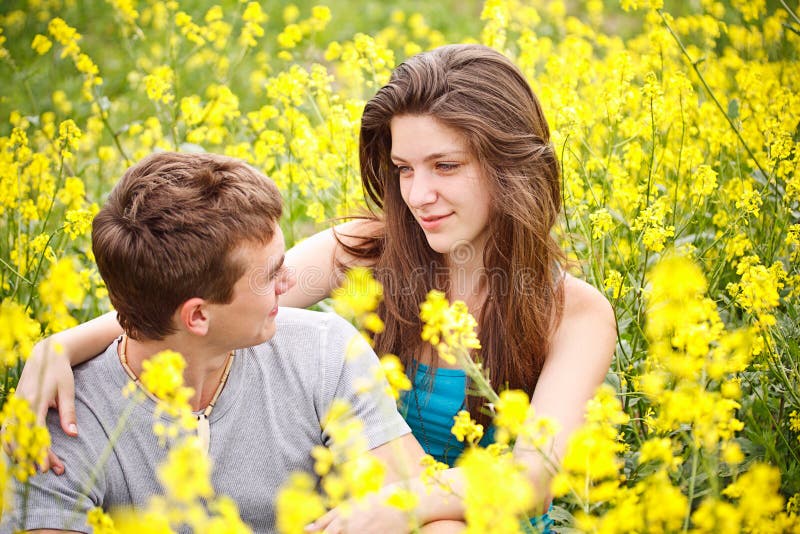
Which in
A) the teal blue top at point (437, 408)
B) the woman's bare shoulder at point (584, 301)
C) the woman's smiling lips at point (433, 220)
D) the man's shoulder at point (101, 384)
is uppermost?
the woman's smiling lips at point (433, 220)

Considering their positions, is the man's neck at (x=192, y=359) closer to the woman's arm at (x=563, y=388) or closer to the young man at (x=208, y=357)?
the young man at (x=208, y=357)

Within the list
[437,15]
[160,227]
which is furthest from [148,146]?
[437,15]

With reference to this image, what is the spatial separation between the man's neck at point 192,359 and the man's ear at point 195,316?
5cm

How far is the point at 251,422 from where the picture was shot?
5.99 ft

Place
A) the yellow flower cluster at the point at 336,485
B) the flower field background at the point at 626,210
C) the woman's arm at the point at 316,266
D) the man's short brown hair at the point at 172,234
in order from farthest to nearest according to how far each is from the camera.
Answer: the woman's arm at the point at 316,266 < the man's short brown hair at the point at 172,234 < the flower field background at the point at 626,210 < the yellow flower cluster at the point at 336,485

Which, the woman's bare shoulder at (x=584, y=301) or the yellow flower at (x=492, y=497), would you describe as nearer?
the yellow flower at (x=492, y=497)

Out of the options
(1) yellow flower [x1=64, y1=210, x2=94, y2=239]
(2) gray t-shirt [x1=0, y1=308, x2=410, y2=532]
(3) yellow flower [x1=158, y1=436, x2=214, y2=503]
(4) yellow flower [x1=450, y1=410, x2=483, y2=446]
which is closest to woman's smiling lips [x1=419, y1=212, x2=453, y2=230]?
(2) gray t-shirt [x1=0, y1=308, x2=410, y2=532]

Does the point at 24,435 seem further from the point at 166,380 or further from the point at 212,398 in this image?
the point at 212,398

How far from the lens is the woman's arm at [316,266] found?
91.2 inches

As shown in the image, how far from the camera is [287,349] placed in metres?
1.91

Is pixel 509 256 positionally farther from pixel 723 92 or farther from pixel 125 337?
pixel 723 92

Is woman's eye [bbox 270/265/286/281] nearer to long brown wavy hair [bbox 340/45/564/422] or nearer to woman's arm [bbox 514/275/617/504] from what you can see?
long brown wavy hair [bbox 340/45/564/422]

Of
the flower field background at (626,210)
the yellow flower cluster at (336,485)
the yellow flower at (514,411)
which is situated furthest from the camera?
the flower field background at (626,210)

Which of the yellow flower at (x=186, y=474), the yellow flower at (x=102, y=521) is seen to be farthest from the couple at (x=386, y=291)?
the yellow flower at (x=186, y=474)
